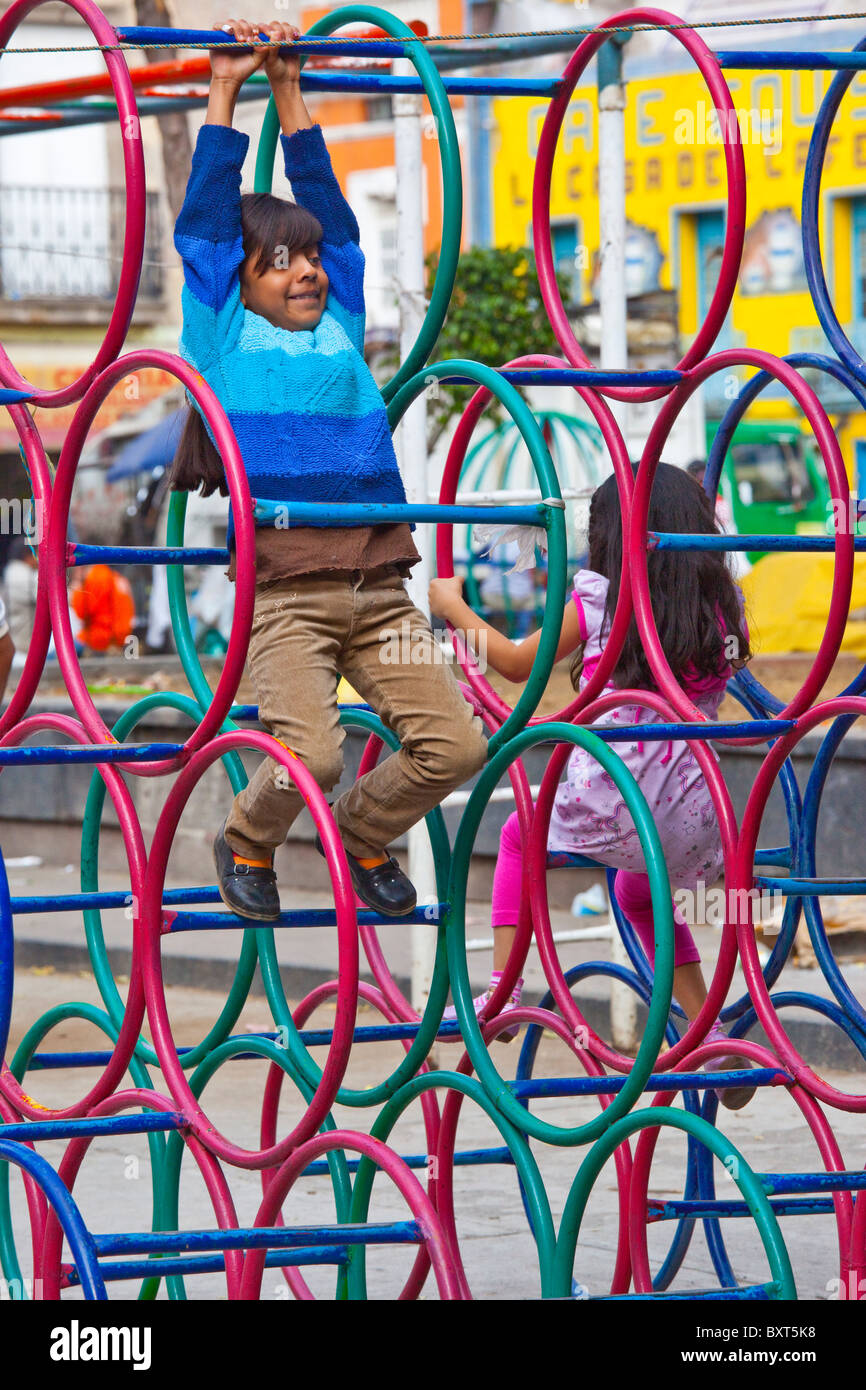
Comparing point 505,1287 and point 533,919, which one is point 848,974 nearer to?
point 505,1287

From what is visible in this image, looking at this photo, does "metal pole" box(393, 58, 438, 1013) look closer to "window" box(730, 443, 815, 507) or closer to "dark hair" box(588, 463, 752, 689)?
"dark hair" box(588, 463, 752, 689)

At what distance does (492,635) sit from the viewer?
374 cm

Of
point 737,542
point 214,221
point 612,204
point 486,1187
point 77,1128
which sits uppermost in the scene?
point 612,204

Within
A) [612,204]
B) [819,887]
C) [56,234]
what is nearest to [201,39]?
[819,887]

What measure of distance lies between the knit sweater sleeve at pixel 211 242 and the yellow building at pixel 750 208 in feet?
56.6

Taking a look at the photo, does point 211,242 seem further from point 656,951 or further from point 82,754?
point 656,951

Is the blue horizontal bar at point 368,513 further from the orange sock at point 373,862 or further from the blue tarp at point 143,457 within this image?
the blue tarp at point 143,457

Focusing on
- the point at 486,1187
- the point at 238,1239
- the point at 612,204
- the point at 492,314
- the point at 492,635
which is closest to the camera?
the point at 238,1239

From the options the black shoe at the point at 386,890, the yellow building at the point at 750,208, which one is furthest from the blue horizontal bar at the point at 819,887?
the yellow building at the point at 750,208

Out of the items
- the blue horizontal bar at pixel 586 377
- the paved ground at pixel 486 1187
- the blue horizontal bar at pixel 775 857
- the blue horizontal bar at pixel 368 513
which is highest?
the blue horizontal bar at pixel 586 377

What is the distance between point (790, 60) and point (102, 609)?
11.2 m

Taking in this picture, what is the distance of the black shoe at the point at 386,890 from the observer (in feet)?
11.0

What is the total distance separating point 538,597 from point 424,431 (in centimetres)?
992

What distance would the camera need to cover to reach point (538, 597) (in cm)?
1591
